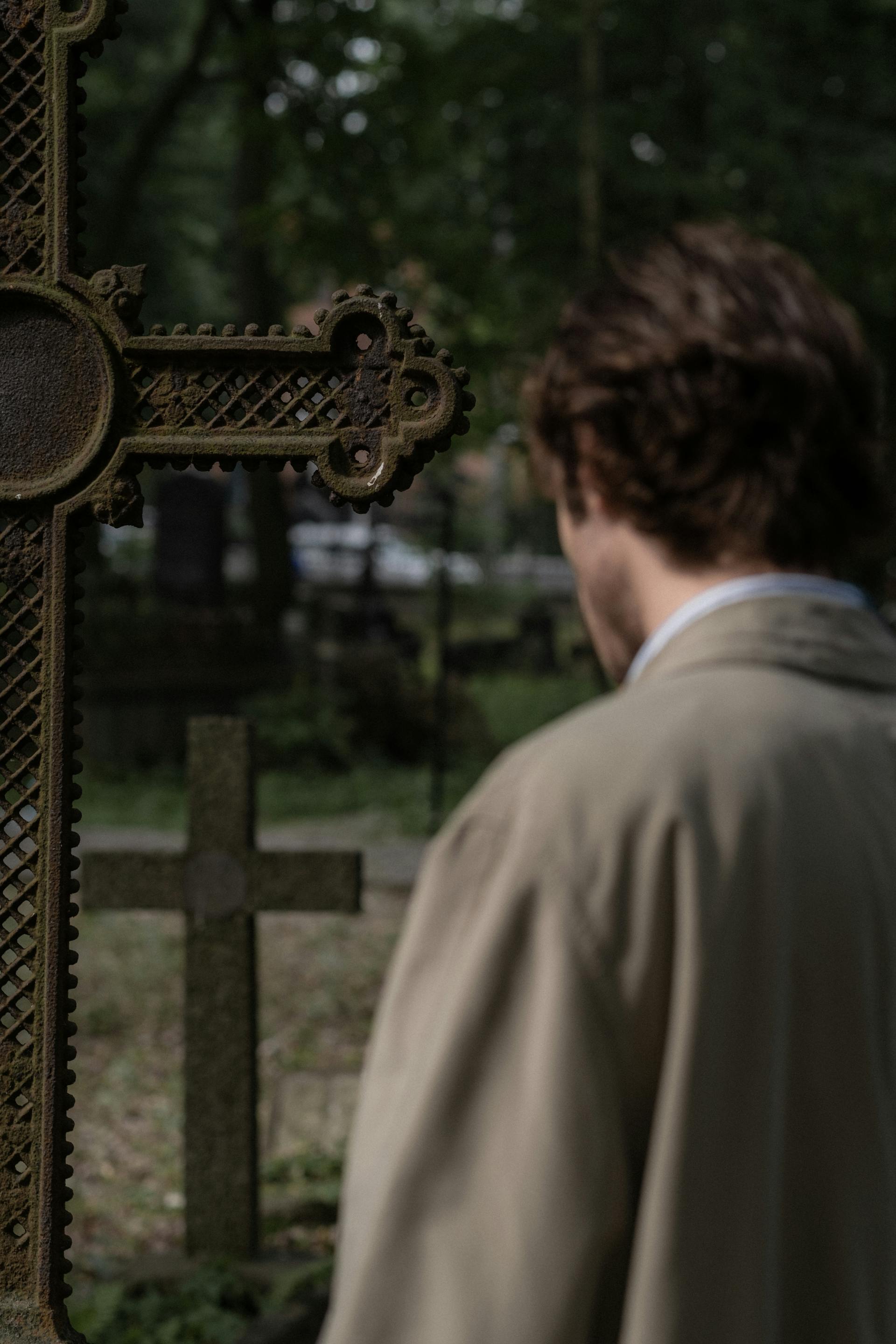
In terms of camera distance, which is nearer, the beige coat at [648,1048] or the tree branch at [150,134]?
the beige coat at [648,1048]

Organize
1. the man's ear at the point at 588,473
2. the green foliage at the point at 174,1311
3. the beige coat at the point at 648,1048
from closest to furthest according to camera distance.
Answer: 1. the beige coat at the point at 648,1048
2. the man's ear at the point at 588,473
3. the green foliage at the point at 174,1311

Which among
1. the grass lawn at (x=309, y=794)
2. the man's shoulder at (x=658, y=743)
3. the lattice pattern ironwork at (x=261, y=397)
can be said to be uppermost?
the lattice pattern ironwork at (x=261, y=397)

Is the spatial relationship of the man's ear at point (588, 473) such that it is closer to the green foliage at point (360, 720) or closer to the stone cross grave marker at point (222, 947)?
the stone cross grave marker at point (222, 947)

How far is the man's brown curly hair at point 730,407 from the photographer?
1.26 metres

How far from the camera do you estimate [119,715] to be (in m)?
13.8

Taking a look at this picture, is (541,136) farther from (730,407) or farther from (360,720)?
(730,407)

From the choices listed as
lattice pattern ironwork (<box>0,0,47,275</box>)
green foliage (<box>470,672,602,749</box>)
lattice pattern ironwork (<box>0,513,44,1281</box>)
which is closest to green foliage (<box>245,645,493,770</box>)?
green foliage (<box>470,672,602,749</box>)

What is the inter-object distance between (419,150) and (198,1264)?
11.1 meters

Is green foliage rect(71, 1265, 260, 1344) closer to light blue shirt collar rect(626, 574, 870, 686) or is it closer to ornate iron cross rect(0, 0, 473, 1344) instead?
ornate iron cross rect(0, 0, 473, 1344)

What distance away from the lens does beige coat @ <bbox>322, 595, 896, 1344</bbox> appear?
1090 millimetres

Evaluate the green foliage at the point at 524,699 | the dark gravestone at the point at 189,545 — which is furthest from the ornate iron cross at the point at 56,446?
the dark gravestone at the point at 189,545

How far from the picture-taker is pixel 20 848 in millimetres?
2141

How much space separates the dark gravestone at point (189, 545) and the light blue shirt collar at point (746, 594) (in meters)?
15.5

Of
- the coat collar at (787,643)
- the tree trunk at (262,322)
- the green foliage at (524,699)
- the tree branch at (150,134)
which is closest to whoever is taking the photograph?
the coat collar at (787,643)
